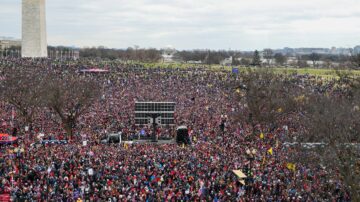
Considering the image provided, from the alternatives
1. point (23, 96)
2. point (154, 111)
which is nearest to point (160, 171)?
point (154, 111)

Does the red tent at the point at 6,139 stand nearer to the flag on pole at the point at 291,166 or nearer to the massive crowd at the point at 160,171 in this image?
the massive crowd at the point at 160,171

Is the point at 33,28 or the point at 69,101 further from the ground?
the point at 33,28

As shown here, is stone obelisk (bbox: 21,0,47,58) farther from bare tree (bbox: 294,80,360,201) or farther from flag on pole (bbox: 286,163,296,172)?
flag on pole (bbox: 286,163,296,172)

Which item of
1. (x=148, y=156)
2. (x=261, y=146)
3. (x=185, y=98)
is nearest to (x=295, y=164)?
(x=261, y=146)

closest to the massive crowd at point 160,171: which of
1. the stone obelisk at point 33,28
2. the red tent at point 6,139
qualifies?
the red tent at point 6,139

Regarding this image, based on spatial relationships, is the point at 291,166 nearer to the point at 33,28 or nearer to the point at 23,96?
the point at 23,96

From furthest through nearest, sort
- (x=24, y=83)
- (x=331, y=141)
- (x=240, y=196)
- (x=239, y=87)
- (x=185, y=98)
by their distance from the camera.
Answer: (x=239, y=87), (x=185, y=98), (x=24, y=83), (x=331, y=141), (x=240, y=196)

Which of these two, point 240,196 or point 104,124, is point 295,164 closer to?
point 240,196

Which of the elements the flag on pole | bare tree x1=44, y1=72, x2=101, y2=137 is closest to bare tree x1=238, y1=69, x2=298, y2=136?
the flag on pole
